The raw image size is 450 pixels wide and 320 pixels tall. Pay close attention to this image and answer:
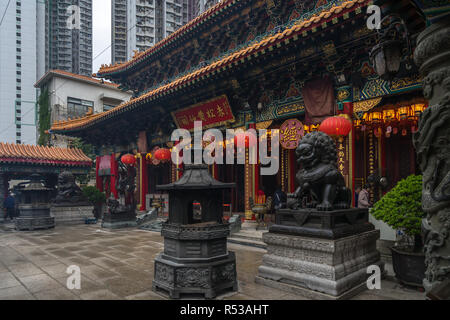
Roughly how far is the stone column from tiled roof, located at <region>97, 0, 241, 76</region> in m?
7.10

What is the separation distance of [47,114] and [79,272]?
23.5 meters

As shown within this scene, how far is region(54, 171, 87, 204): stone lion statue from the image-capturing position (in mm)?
11977

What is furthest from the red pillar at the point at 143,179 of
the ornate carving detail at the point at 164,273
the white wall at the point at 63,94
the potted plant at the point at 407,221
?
the white wall at the point at 63,94

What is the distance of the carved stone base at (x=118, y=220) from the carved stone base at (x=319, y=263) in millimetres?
7311

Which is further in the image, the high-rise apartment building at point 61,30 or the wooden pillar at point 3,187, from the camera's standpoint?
the high-rise apartment building at point 61,30

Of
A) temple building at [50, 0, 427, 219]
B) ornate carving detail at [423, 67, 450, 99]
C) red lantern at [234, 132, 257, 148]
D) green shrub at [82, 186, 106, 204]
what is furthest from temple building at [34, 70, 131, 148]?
ornate carving detail at [423, 67, 450, 99]

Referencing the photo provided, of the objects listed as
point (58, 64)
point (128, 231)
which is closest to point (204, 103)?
point (128, 231)

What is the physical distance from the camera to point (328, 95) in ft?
21.9

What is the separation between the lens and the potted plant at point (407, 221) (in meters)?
3.78

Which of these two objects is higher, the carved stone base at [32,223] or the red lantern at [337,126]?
the red lantern at [337,126]

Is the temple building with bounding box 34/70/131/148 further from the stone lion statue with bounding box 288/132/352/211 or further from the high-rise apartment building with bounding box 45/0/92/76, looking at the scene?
the stone lion statue with bounding box 288/132/352/211

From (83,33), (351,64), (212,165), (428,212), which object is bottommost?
(428,212)

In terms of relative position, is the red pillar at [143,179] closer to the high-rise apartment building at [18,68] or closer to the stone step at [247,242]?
the stone step at [247,242]

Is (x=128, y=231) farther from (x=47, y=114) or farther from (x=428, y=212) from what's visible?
(x=47, y=114)
